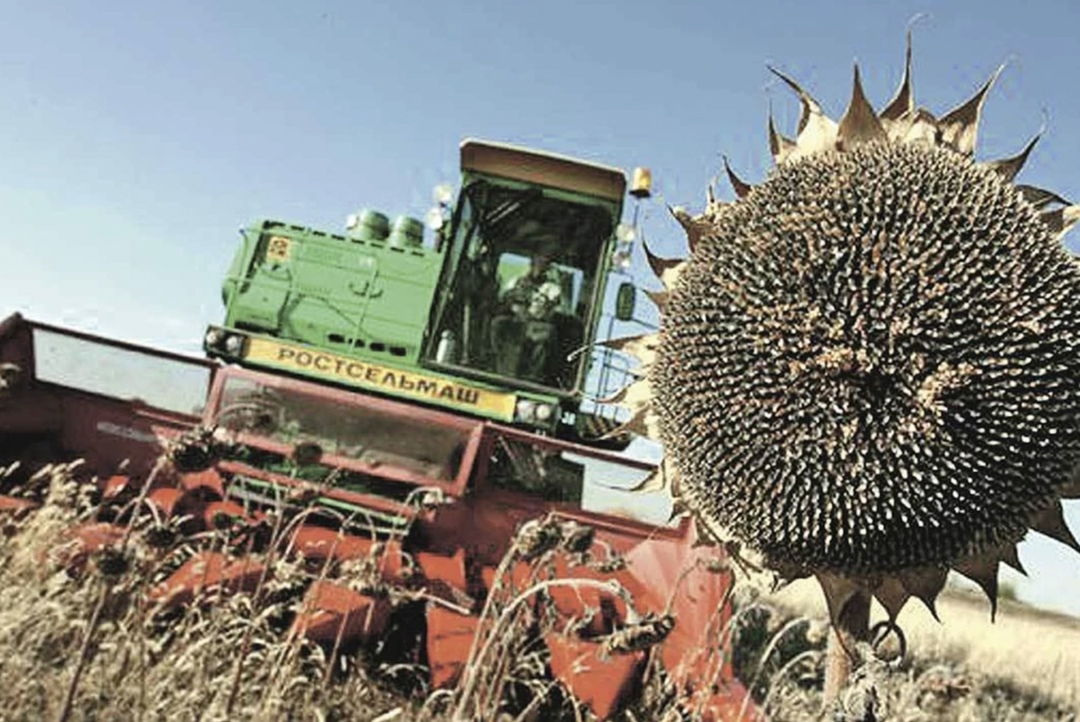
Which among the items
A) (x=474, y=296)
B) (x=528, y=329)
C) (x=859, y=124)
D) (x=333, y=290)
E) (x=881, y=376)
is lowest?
(x=881, y=376)

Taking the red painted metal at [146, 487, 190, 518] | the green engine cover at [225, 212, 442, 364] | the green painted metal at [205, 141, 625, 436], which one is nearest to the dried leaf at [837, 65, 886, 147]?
the red painted metal at [146, 487, 190, 518]

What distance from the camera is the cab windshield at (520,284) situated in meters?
9.21

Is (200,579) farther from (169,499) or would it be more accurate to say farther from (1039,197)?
(1039,197)

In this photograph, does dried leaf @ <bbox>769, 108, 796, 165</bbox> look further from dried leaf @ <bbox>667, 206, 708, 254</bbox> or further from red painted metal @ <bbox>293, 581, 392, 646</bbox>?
red painted metal @ <bbox>293, 581, 392, 646</bbox>

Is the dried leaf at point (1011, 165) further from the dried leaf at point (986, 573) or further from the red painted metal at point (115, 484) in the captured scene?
the red painted metal at point (115, 484)

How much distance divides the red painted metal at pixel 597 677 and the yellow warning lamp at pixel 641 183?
4.72 metres

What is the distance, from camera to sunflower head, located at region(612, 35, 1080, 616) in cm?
166

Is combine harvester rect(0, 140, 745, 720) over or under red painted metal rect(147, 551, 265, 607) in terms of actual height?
over

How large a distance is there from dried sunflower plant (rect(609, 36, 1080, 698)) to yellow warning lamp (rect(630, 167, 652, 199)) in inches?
256

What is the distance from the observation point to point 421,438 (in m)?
7.31

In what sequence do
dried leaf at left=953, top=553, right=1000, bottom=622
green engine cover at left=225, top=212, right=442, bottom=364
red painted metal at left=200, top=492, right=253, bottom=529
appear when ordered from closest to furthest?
dried leaf at left=953, top=553, right=1000, bottom=622
red painted metal at left=200, top=492, right=253, bottom=529
green engine cover at left=225, top=212, right=442, bottom=364

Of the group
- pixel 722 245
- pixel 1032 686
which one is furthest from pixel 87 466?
pixel 1032 686

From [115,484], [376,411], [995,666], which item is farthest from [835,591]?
[995,666]

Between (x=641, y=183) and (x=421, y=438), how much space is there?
3.05 m
